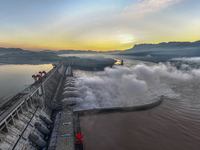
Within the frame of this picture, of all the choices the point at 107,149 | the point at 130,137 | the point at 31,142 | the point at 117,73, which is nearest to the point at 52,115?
the point at 31,142

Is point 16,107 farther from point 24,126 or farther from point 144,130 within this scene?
point 144,130

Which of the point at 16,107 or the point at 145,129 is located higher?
A: the point at 16,107

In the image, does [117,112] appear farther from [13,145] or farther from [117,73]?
[117,73]

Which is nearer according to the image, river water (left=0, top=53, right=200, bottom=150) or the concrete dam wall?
the concrete dam wall

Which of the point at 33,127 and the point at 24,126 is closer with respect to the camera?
the point at 24,126

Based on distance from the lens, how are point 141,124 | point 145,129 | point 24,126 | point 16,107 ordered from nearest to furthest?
point 24,126, point 16,107, point 145,129, point 141,124

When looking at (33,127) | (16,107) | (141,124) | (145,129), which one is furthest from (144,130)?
(16,107)

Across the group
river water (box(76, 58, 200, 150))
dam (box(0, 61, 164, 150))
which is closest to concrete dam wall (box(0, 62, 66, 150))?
dam (box(0, 61, 164, 150))

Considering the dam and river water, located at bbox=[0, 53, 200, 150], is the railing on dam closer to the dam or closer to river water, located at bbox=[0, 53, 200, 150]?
the dam

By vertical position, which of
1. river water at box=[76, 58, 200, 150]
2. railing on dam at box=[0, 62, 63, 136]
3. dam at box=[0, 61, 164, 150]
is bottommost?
river water at box=[76, 58, 200, 150]

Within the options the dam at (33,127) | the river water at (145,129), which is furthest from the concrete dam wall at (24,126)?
the river water at (145,129)

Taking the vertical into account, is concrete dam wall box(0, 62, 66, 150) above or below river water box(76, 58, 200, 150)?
above

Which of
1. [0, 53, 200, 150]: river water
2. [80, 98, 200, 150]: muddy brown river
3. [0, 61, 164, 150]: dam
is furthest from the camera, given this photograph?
[0, 53, 200, 150]: river water
